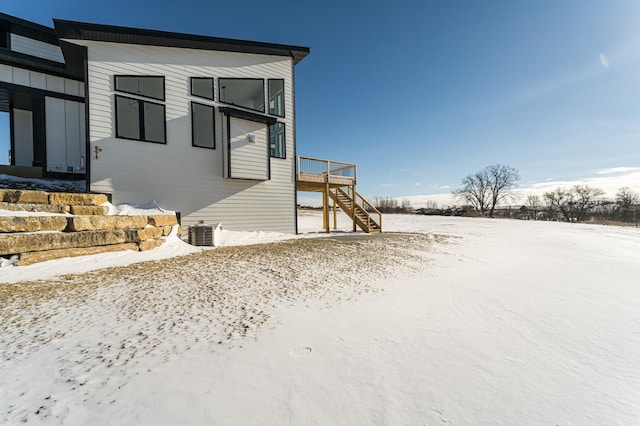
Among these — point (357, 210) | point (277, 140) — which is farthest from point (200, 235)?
point (357, 210)

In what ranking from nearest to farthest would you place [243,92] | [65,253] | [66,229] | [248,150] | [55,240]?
[55,240], [65,253], [66,229], [248,150], [243,92]

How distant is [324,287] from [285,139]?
7.75 meters

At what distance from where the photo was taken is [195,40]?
28.2 ft

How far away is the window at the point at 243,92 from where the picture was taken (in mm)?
9320

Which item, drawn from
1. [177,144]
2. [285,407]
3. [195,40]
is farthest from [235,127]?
[285,407]

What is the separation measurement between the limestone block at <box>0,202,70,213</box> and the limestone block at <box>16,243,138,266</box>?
3.54ft

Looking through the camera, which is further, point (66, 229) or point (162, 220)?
point (162, 220)

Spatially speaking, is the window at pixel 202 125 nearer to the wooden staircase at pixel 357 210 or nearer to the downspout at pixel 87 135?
the downspout at pixel 87 135

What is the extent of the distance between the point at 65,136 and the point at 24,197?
15.8 ft

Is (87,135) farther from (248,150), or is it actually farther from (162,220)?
(248,150)

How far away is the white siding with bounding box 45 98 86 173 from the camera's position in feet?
26.7

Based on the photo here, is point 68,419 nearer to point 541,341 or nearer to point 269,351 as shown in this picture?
point 269,351

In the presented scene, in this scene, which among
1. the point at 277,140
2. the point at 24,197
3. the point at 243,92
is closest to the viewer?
the point at 24,197

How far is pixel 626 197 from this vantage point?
103 ft
